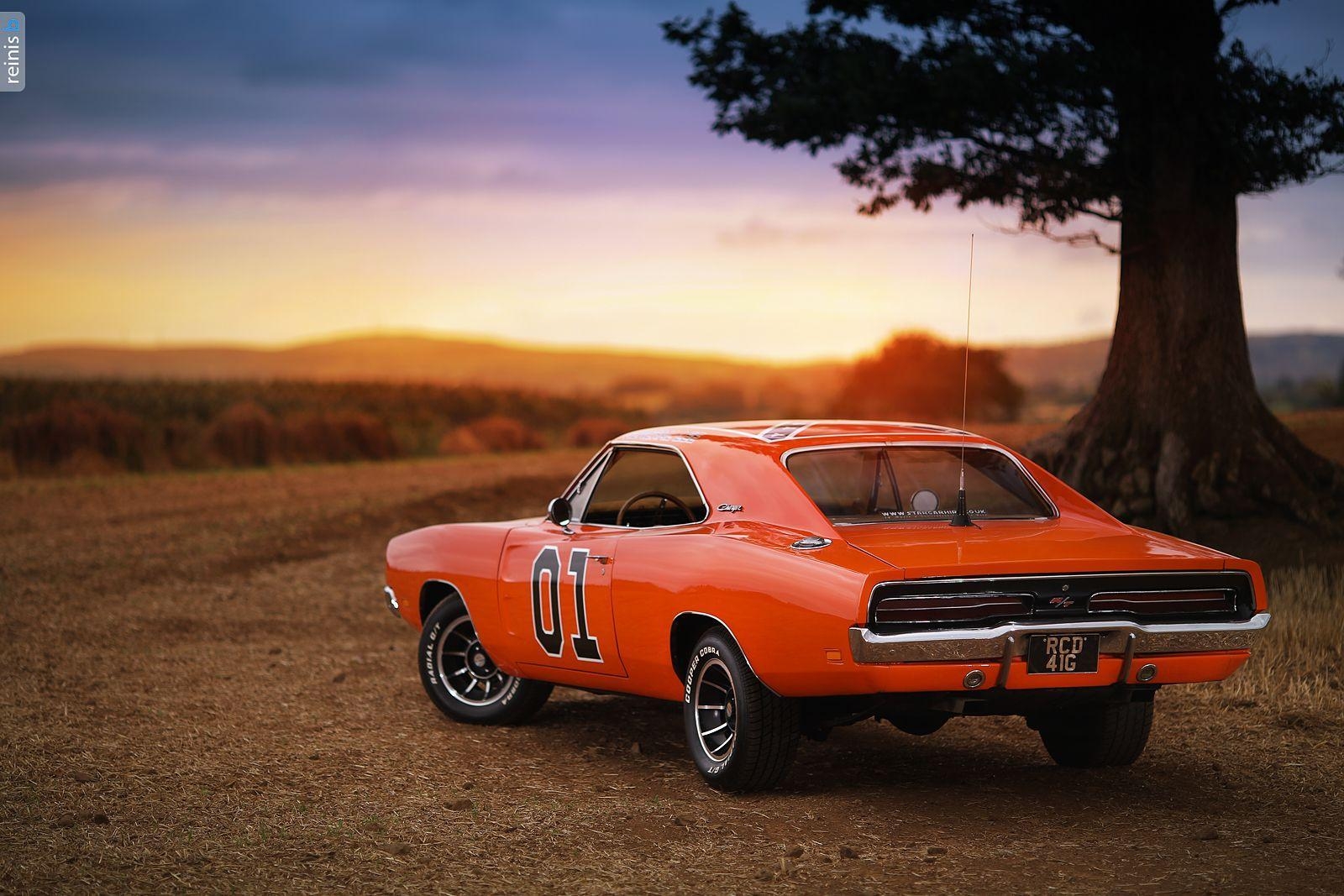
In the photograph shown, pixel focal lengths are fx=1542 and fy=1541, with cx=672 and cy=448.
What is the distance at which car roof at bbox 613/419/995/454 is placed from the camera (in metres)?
7.16

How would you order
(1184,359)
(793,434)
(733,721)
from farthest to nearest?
(1184,359) → (793,434) → (733,721)

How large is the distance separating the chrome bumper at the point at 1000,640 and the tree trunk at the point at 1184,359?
8031mm

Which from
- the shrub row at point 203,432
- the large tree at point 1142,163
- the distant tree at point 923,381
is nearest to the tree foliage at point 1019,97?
the large tree at point 1142,163

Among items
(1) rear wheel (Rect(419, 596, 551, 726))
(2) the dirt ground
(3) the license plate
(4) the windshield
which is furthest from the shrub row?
(3) the license plate

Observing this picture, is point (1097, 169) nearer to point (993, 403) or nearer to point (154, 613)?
point (154, 613)

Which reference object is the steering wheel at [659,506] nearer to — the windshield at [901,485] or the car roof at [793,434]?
the car roof at [793,434]

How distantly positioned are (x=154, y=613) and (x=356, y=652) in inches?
108

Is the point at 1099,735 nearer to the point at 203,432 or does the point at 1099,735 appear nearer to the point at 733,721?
the point at 733,721

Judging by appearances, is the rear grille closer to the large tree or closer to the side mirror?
the side mirror

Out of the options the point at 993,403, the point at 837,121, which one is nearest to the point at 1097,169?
the point at 837,121

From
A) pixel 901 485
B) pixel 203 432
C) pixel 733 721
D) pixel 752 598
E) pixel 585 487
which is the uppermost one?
pixel 901 485

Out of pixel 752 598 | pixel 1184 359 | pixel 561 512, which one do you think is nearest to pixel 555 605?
pixel 561 512

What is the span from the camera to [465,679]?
29.1 feet

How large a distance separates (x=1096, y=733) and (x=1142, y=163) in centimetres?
849
